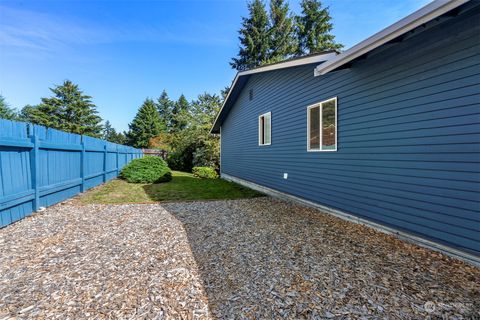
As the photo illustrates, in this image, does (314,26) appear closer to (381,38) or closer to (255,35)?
(255,35)

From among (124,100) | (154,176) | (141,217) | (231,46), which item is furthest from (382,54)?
(124,100)

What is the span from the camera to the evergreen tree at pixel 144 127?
41.0 meters

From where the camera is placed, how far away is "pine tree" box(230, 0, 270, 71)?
2306 centimetres

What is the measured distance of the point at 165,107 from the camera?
4938 cm

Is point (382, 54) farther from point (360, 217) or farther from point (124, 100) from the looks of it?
point (124, 100)

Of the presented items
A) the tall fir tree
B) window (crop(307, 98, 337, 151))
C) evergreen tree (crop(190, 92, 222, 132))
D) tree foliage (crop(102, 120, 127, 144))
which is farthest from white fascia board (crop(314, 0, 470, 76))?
tree foliage (crop(102, 120, 127, 144))

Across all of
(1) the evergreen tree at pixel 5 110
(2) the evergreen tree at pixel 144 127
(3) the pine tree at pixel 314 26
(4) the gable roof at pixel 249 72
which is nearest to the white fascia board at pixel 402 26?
(4) the gable roof at pixel 249 72

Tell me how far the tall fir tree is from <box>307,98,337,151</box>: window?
38.1m

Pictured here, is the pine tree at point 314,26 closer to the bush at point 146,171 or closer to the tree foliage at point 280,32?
the tree foliage at point 280,32

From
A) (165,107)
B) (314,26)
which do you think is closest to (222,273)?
(314,26)

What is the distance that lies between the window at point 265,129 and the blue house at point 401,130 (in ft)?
4.69

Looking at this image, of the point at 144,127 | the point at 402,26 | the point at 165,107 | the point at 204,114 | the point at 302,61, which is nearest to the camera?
the point at 402,26

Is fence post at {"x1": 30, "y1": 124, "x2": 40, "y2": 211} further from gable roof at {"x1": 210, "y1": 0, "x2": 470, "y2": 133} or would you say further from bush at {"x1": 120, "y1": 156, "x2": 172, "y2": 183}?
bush at {"x1": 120, "y1": 156, "x2": 172, "y2": 183}

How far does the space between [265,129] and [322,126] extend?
3.25 meters
